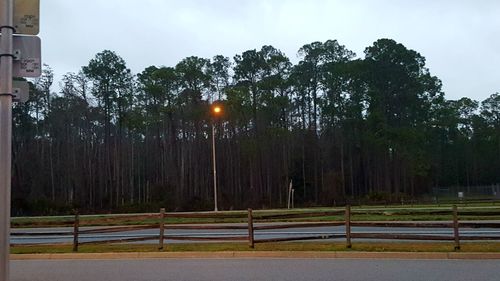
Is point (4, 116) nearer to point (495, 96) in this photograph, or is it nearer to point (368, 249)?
point (368, 249)

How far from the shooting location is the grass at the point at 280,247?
13.0m

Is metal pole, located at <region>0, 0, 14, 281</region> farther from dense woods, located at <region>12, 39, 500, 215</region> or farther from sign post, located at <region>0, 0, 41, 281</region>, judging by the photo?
dense woods, located at <region>12, 39, 500, 215</region>

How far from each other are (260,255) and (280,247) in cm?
101

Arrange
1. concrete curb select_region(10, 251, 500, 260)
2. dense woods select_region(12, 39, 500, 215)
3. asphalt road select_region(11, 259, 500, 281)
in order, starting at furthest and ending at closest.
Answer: dense woods select_region(12, 39, 500, 215) < concrete curb select_region(10, 251, 500, 260) < asphalt road select_region(11, 259, 500, 281)

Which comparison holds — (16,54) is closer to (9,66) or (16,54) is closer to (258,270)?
(9,66)

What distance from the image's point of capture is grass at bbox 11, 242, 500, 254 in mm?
13031

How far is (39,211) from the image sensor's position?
5325 centimetres

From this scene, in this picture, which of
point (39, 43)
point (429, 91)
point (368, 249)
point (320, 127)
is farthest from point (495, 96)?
point (39, 43)

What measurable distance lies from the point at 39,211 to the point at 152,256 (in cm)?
4465

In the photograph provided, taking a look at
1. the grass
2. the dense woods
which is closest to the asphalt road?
the grass

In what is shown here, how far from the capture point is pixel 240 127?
71.4m

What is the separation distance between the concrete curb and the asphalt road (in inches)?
20.7

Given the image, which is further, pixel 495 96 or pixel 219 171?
pixel 495 96

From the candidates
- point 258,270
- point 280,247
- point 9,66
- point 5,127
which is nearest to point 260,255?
point 280,247
